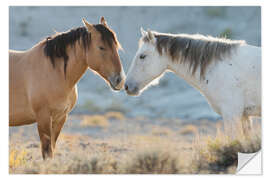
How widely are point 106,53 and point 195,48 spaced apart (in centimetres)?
120

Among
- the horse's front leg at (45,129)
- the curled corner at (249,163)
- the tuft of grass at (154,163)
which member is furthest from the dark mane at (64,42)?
the curled corner at (249,163)

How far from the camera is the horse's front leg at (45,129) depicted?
432 cm

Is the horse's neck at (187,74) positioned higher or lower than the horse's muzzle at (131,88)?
higher

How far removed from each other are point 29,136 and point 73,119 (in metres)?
4.76

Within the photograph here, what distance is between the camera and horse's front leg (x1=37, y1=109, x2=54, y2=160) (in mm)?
4316

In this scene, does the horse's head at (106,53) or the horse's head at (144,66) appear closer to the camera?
the horse's head at (106,53)

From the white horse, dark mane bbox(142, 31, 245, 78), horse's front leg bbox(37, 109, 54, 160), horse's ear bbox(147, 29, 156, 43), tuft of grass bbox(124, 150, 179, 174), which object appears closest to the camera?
tuft of grass bbox(124, 150, 179, 174)

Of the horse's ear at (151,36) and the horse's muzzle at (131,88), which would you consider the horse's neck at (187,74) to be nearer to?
the horse's ear at (151,36)

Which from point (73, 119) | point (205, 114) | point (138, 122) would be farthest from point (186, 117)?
point (73, 119)

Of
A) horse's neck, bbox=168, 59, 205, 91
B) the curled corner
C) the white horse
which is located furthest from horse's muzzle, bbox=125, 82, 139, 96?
the curled corner

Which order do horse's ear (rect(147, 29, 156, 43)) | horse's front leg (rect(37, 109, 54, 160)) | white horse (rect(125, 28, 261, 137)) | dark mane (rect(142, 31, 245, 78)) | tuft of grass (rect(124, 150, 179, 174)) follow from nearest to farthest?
tuft of grass (rect(124, 150, 179, 174)) < horse's front leg (rect(37, 109, 54, 160)) < white horse (rect(125, 28, 261, 137)) < dark mane (rect(142, 31, 245, 78)) < horse's ear (rect(147, 29, 156, 43))

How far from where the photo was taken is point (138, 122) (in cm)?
1475

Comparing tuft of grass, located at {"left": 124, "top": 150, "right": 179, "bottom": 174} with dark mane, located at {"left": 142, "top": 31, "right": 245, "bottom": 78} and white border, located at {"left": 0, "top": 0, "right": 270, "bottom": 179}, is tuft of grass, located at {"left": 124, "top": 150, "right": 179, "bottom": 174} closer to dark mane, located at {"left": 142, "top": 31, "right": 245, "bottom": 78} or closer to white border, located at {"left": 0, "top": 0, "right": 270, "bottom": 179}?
white border, located at {"left": 0, "top": 0, "right": 270, "bottom": 179}
